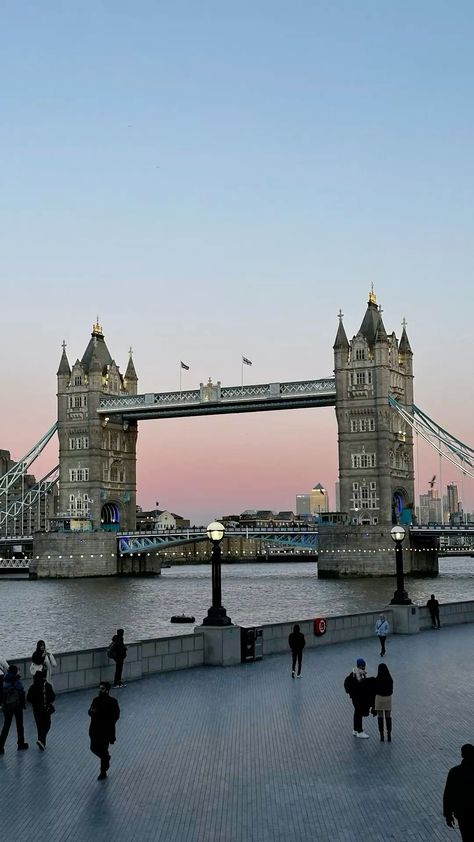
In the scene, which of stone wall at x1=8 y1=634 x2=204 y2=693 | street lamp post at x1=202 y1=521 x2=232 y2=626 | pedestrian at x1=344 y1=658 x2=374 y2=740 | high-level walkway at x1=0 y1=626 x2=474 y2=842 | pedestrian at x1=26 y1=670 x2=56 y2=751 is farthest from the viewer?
street lamp post at x1=202 y1=521 x2=232 y2=626

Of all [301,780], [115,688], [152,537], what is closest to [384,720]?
[301,780]

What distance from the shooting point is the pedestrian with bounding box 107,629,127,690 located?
821 inches

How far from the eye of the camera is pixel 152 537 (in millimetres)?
120312

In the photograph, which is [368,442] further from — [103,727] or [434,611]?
[103,727]

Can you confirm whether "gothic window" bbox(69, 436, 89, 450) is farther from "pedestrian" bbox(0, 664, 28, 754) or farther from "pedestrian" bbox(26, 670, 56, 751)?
"pedestrian" bbox(26, 670, 56, 751)

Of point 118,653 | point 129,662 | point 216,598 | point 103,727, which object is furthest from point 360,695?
point 216,598

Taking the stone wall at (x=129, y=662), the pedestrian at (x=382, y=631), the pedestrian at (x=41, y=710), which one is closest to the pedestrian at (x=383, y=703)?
the pedestrian at (x=41, y=710)

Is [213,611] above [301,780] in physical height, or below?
above

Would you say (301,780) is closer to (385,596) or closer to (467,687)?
(467,687)

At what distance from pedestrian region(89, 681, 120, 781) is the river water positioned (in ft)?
95.7

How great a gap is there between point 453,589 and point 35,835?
77954mm

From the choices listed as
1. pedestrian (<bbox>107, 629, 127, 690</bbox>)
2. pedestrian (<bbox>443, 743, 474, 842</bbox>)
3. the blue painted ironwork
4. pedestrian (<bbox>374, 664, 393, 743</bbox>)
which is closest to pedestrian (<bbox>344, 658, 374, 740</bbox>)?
pedestrian (<bbox>374, 664, 393, 743</bbox>)

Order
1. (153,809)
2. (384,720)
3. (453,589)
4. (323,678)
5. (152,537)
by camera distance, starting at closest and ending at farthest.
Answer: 1. (153,809)
2. (384,720)
3. (323,678)
4. (453,589)
5. (152,537)

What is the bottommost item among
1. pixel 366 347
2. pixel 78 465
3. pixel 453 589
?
pixel 453 589
